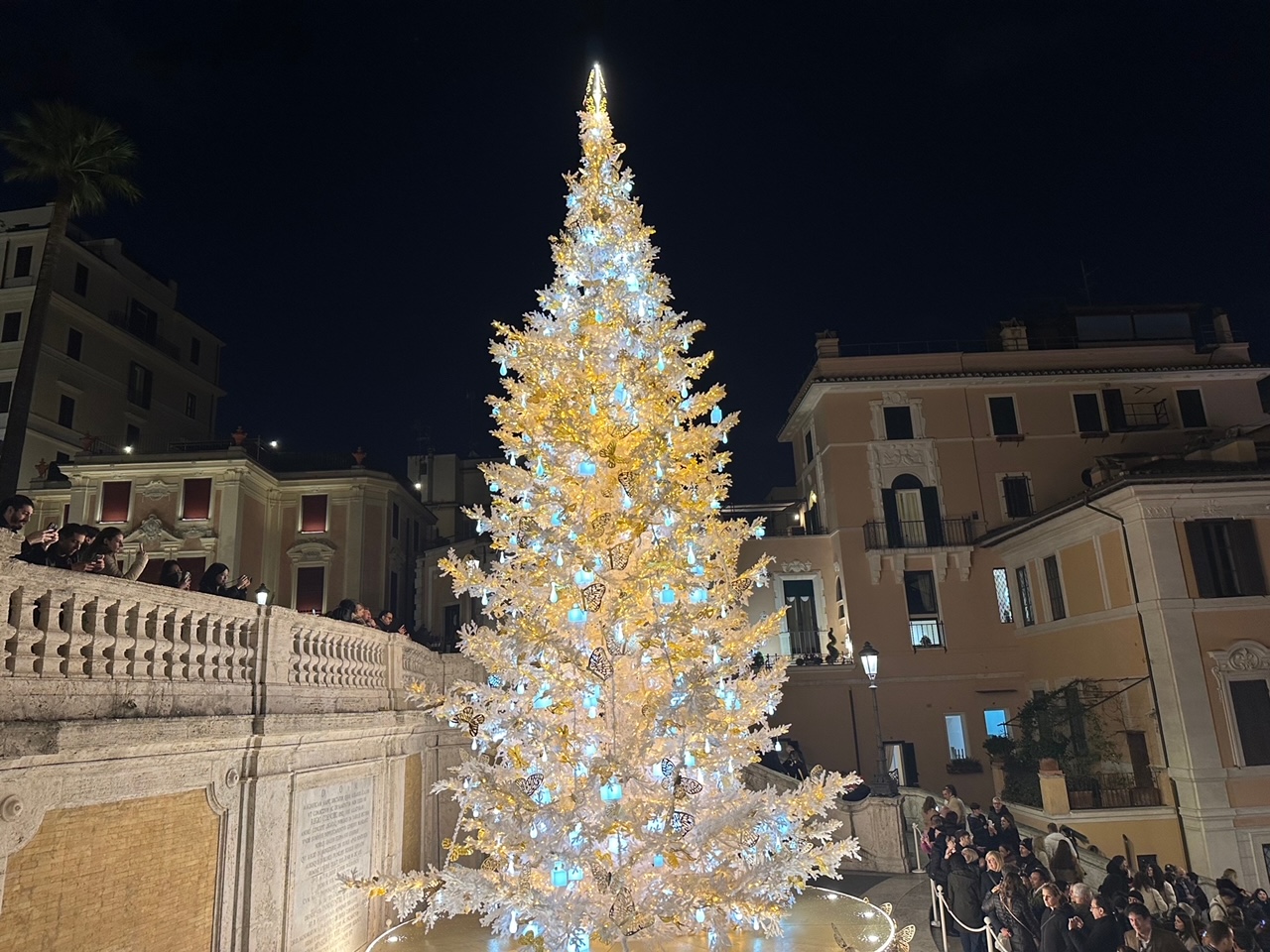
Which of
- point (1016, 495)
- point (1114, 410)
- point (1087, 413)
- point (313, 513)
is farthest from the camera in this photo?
point (313, 513)

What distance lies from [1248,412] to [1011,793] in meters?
18.5

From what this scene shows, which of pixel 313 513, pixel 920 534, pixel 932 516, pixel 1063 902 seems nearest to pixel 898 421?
pixel 932 516

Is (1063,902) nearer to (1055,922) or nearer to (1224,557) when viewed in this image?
(1055,922)

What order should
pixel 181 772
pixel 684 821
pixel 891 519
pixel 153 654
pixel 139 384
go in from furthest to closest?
1. pixel 139 384
2. pixel 891 519
3. pixel 684 821
4. pixel 181 772
5. pixel 153 654

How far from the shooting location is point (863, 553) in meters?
27.9

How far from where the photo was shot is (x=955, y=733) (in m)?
26.4

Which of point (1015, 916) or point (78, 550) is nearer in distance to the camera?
point (78, 550)

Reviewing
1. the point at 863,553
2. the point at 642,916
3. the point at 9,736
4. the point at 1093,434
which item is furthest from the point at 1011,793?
the point at 9,736

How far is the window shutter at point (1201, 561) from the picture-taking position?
65.5ft

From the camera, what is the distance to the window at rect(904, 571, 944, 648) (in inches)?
1072

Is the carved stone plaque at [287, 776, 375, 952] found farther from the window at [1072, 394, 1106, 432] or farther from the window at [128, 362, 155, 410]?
the window at [128, 362, 155, 410]

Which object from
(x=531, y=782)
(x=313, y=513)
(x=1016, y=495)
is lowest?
(x=531, y=782)

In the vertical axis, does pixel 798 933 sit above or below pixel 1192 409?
below

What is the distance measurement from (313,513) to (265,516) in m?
1.76
